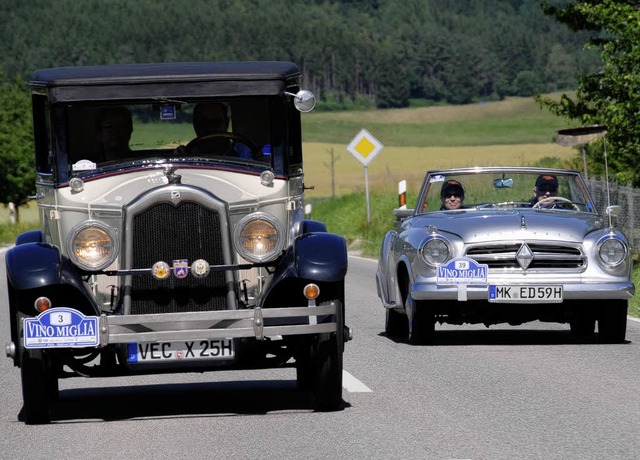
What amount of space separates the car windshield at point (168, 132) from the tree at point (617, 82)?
1465 centimetres

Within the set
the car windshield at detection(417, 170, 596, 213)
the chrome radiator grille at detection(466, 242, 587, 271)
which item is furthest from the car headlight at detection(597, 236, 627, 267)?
the car windshield at detection(417, 170, 596, 213)

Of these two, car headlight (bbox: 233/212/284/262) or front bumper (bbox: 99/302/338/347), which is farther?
car headlight (bbox: 233/212/284/262)

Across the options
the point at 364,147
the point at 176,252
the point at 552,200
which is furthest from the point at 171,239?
the point at 364,147

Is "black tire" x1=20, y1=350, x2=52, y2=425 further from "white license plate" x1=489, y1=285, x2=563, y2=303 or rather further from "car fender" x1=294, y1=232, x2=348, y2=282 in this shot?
"white license plate" x1=489, y1=285, x2=563, y2=303

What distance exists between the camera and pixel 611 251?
12328 mm

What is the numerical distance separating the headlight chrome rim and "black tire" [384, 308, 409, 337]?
2.20m

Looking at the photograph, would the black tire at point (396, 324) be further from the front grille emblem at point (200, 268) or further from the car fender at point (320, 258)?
the front grille emblem at point (200, 268)

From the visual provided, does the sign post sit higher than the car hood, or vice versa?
the car hood

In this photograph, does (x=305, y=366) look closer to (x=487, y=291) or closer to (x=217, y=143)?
(x=217, y=143)

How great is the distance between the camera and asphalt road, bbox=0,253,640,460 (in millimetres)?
7527

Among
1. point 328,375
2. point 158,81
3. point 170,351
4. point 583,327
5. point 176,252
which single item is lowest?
point 583,327

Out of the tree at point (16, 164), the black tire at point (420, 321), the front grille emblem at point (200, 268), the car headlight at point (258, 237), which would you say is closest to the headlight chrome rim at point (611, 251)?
the black tire at point (420, 321)

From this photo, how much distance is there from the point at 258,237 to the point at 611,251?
4640 millimetres

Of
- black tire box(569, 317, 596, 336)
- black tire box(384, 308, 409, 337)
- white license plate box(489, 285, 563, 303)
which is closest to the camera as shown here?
white license plate box(489, 285, 563, 303)
